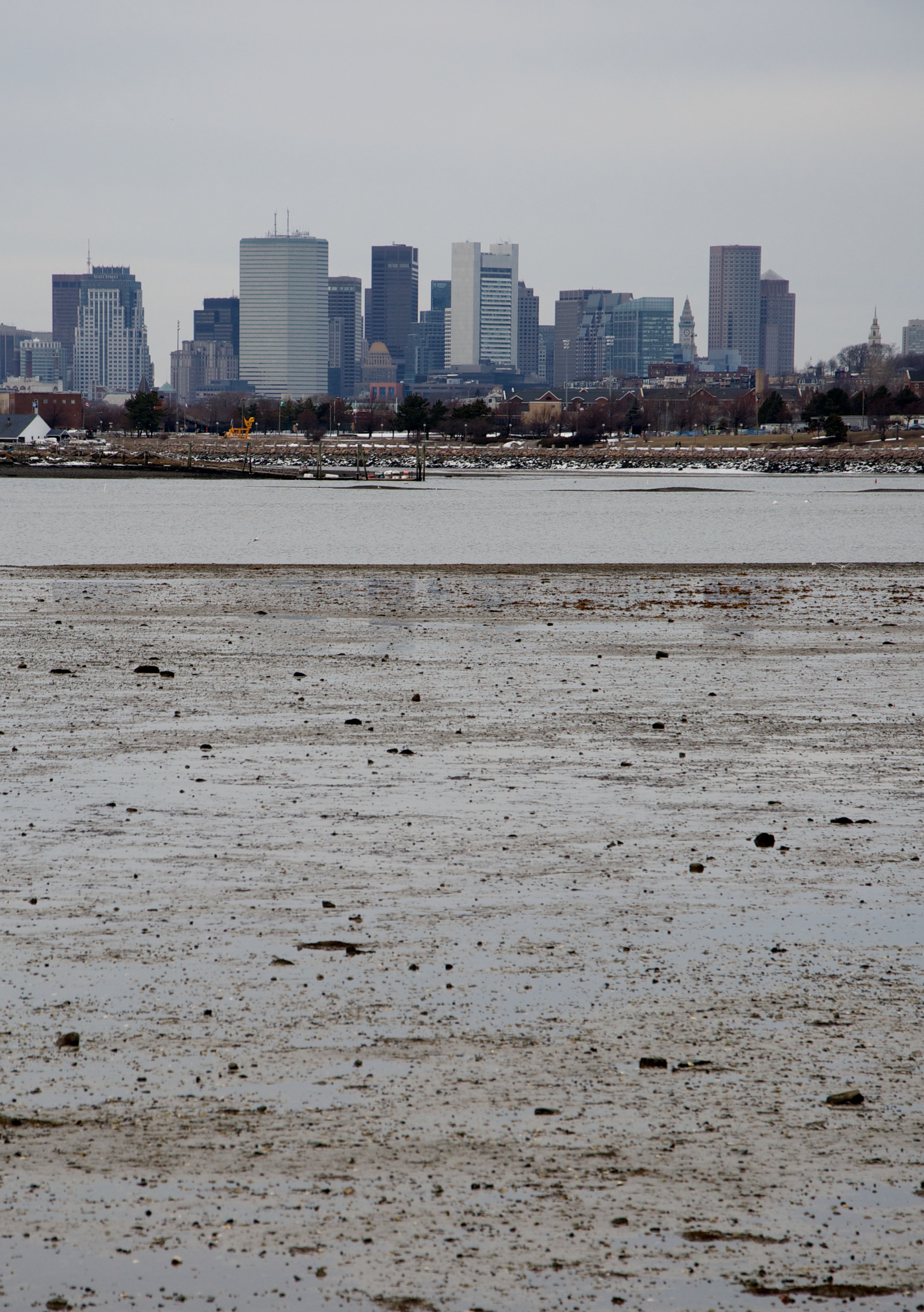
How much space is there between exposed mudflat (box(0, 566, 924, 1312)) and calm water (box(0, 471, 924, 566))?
1112 inches

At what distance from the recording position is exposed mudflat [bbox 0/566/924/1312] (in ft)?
17.9

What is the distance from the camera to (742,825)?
1190 centimetres

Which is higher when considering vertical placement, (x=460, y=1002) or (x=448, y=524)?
(x=448, y=524)

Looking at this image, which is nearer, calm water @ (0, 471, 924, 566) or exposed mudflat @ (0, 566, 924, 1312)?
exposed mudflat @ (0, 566, 924, 1312)

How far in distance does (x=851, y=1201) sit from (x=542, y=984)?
8.58 ft

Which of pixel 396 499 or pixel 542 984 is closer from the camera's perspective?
pixel 542 984

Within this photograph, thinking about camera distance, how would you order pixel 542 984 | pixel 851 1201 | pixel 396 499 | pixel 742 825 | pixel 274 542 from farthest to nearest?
1. pixel 396 499
2. pixel 274 542
3. pixel 742 825
4. pixel 542 984
5. pixel 851 1201

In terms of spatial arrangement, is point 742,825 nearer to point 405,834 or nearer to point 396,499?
point 405,834

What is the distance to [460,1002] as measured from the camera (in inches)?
311

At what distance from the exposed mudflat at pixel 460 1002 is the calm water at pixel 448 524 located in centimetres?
2826

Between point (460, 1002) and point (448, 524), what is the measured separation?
198 ft

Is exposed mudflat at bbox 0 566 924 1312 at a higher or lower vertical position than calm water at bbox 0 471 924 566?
lower

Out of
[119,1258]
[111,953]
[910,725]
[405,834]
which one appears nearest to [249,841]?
[405,834]

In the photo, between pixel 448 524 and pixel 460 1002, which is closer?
pixel 460 1002
